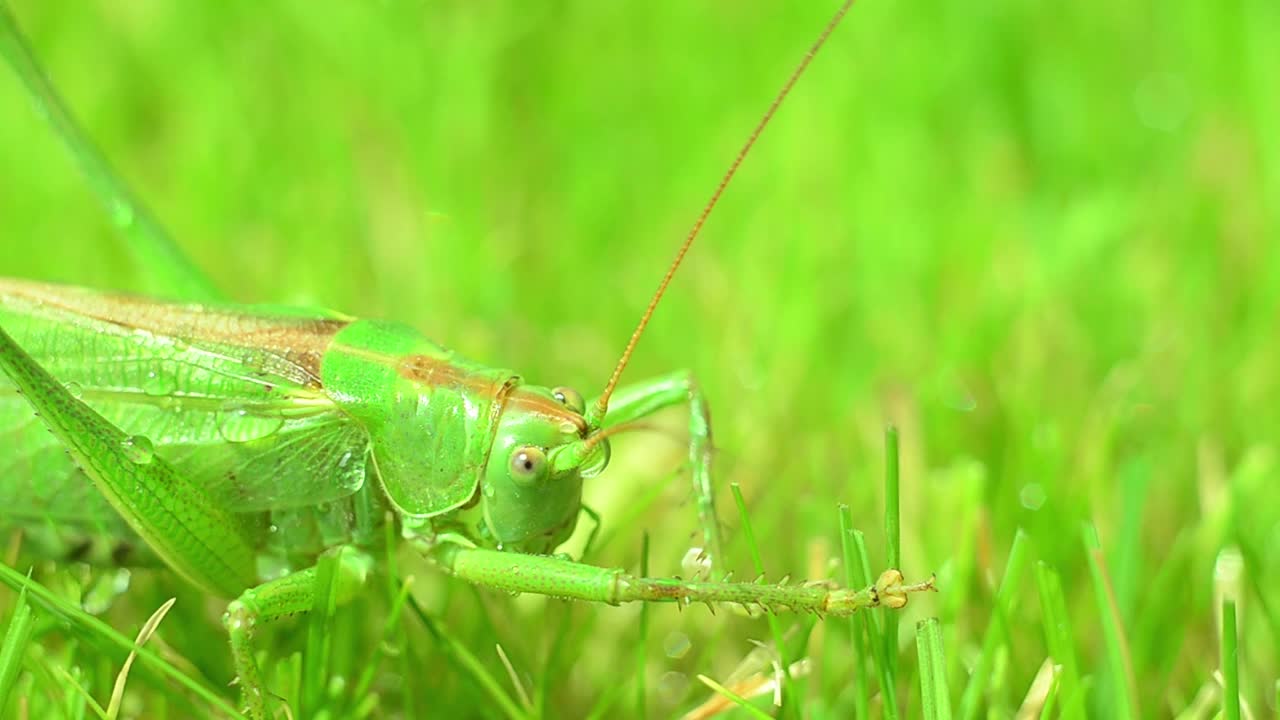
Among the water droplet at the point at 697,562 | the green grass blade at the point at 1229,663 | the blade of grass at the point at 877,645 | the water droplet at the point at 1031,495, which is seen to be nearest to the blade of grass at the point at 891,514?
the blade of grass at the point at 877,645

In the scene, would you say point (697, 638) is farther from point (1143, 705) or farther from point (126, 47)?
point (126, 47)

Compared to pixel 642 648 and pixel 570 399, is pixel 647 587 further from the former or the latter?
pixel 570 399

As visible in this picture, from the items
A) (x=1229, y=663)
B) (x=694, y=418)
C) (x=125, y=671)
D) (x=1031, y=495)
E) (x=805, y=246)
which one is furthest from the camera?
(x=805, y=246)

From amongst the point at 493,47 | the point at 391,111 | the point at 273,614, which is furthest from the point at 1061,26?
the point at 273,614

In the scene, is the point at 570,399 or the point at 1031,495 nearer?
the point at 570,399

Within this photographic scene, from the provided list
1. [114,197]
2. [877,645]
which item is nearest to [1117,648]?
[877,645]
